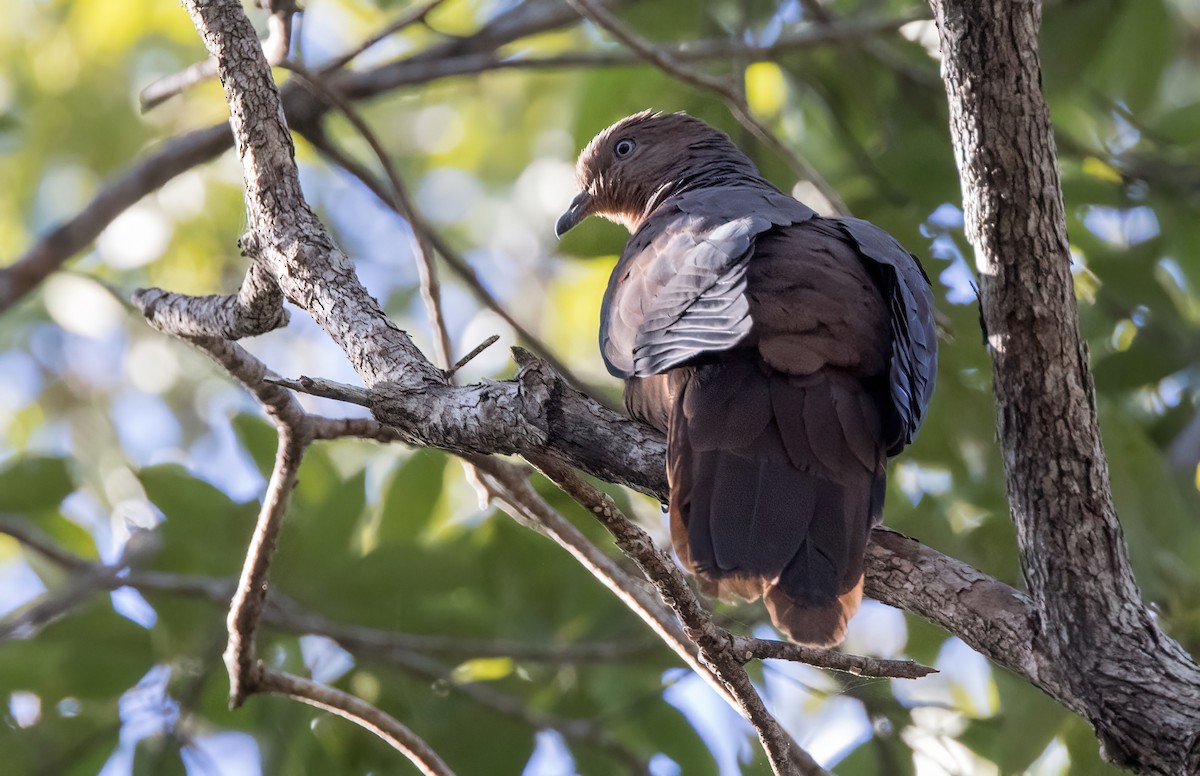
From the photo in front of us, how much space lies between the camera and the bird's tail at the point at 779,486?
8.76 ft

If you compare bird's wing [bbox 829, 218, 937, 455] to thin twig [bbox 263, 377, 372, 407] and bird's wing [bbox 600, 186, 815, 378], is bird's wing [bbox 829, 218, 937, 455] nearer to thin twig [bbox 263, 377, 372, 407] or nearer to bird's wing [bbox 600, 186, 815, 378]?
bird's wing [bbox 600, 186, 815, 378]

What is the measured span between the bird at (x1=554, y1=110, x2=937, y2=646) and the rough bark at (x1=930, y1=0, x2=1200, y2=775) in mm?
342

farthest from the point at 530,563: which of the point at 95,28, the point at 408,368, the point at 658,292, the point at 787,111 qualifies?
the point at 95,28

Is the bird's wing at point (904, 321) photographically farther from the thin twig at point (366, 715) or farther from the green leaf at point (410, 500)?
the green leaf at point (410, 500)

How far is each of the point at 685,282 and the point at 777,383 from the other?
0.38 m

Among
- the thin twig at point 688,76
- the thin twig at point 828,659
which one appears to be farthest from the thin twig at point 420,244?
the thin twig at point 828,659

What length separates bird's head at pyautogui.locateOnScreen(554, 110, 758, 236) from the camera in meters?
4.48

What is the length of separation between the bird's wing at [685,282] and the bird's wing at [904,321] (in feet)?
0.76

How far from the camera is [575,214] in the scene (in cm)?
490

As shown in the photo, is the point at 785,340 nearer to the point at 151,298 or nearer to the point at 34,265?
the point at 151,298

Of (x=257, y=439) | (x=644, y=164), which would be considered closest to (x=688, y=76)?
(x=644, y=164)

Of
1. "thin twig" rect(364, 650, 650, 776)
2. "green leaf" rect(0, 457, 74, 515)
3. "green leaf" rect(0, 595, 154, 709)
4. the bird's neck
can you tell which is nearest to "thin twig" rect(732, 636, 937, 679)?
"thin twig" rect(364, 650, 650, 776)

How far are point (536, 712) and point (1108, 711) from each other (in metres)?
2.42

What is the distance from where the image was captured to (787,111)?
20.7 ft
